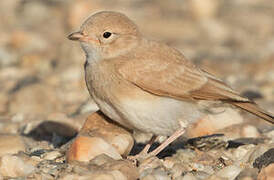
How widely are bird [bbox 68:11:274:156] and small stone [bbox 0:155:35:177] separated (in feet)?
3.74

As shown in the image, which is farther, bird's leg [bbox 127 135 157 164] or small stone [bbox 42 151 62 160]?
small stone [bbox 42 151 62 160]

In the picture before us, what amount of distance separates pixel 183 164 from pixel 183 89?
2.86ft

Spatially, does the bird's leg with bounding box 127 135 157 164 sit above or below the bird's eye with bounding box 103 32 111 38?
below

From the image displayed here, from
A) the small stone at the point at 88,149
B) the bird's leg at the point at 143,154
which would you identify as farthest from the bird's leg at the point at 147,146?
the small stone at the point at 88,149

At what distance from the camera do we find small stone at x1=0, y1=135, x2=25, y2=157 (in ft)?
24.3

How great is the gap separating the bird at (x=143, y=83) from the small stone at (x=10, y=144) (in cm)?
121

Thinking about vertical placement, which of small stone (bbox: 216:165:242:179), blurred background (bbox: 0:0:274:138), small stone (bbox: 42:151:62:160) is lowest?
blurred background (bbox: 0:0:274:138)

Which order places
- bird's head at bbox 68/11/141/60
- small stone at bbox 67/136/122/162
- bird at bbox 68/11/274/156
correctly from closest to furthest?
1. small stone at bbox 67/136/122/162
2. bird at bbox 68/11/274/156
3. bird's head at bbox 68/11/141/60

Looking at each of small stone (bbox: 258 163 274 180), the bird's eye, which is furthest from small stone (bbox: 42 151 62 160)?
small stone (bbox: 258 163 274 180)

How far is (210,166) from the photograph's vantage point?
22.8 feet

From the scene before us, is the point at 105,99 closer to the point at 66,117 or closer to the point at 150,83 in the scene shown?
the point at 150,83

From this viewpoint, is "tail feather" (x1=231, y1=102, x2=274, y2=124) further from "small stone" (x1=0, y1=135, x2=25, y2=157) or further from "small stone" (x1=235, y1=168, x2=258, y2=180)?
"small stone" (x1=0, y1=135, x2=25, y2=157)

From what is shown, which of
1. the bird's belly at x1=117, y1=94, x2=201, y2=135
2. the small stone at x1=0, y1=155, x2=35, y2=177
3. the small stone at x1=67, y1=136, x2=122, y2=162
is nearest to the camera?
the small stone at x1=0, y1=155, x2=35, y2=177

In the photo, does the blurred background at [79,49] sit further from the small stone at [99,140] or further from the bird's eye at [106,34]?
the bird's eye at [106,34]
